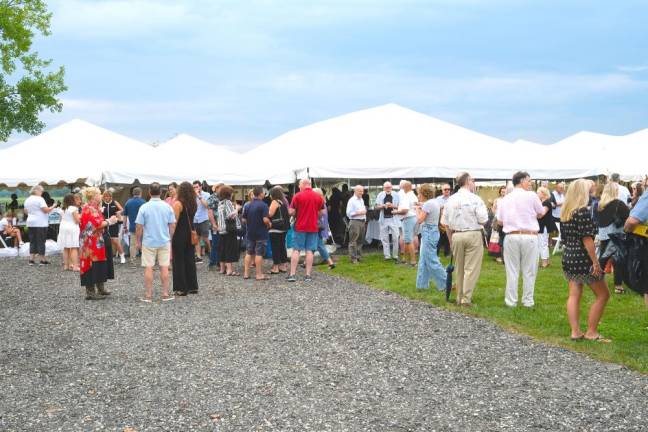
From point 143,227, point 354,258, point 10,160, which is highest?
point 10,160

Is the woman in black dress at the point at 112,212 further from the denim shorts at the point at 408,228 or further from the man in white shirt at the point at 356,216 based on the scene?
the denim shorts at the point at 408,228

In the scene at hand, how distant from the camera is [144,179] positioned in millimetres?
17375

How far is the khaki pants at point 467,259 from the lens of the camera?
916 centimetres

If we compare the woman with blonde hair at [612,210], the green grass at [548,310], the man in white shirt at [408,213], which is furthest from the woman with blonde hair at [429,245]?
the man in white shirt at [408,213]

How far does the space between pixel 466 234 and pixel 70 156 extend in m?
13.8

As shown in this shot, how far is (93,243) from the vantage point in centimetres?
995

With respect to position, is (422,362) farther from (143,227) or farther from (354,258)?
(354,258)

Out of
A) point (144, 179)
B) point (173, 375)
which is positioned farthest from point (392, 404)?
point (144, 179)

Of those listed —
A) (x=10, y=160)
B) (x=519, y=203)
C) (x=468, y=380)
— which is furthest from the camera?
(x=10, y=160)

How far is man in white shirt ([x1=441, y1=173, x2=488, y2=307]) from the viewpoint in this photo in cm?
911

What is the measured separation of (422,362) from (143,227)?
527 cm

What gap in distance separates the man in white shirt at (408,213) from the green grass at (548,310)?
823mm

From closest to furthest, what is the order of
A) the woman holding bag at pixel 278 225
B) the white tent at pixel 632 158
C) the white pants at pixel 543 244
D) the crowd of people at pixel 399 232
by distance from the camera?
the crowd of people at pixel 399 232 → the woman holding bag at pixel 278 225 → the white pants at pixel 543 244 → the white tent at pixel 632 158

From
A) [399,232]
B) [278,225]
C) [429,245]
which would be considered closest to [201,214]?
[278,225]
